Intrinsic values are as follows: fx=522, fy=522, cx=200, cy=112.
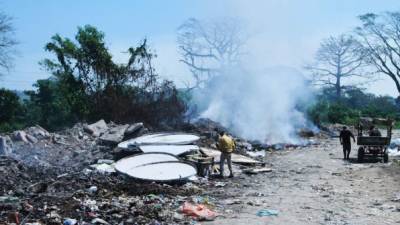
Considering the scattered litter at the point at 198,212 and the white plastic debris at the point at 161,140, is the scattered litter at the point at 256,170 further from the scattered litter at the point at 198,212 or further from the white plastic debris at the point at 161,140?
the scattered litter at the point at 198,212

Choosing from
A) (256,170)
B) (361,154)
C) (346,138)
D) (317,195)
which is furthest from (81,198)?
(346,138)

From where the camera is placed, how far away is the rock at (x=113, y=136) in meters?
17.9

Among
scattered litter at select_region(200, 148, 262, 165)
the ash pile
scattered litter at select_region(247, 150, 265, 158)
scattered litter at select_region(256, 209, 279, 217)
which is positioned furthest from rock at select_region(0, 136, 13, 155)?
scattered litter at select_region(247, 150, 265, 158)

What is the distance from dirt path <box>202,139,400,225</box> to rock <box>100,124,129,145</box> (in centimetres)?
538

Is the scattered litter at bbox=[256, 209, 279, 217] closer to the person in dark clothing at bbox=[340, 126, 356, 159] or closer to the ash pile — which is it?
the ash pile

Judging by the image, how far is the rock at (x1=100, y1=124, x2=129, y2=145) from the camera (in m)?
17.9

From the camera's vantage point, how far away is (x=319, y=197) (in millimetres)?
10867

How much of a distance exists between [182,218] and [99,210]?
4.73 ft

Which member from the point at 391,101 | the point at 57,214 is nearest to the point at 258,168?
the point at 57,214

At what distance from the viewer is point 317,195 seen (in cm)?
1113

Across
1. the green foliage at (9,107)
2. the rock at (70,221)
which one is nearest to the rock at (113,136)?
the rock at (70,221)

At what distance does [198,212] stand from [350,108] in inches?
1568

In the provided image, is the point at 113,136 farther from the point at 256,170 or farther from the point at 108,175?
the point at 256,170

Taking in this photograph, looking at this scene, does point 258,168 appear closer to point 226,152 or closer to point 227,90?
point 226,152
